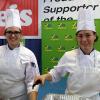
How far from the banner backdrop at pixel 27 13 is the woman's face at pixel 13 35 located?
0.81 metres

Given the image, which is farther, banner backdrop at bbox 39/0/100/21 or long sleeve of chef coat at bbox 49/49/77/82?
banner backdrop at bbox 39/0/100/21

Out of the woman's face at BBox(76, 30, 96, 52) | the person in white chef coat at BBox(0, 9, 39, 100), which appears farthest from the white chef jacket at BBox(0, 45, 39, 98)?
the woman's face at BBox(76, 30, 96, 52)

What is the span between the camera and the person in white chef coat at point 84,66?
1.44 m

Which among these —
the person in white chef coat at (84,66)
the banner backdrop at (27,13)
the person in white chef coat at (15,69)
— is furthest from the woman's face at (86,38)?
the banner backdrop at (27,13)

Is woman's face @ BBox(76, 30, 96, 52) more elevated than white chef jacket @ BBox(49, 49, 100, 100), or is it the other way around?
woman's face @ BBox(76, 30, 96, 52)

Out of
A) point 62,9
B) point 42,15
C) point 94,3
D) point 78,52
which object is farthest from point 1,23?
point 78,52

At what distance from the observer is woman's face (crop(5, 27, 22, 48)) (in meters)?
1.56

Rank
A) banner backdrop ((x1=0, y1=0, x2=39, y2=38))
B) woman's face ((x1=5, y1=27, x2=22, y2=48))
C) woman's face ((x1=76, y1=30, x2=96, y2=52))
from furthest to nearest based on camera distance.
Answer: banner backdrop ((x1=0, y1=0, x2=39, y2=38)) → woman's face ((x1=5, y1=27, x2=22, y2=48)) → woman's face ((x1=76, y1=30, x2=96, y2=52))

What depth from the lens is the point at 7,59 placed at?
1.60 m

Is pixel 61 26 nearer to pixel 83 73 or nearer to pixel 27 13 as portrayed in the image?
pixel 27 13

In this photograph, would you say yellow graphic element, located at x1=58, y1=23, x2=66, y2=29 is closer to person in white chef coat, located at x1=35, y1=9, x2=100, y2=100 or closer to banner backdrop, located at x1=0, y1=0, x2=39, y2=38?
banner backdrop, located at x1=0, y1=0, x2=39, y2=38

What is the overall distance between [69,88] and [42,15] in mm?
998

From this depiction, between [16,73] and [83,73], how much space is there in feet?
1.18

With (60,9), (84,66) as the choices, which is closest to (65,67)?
(84,66)
